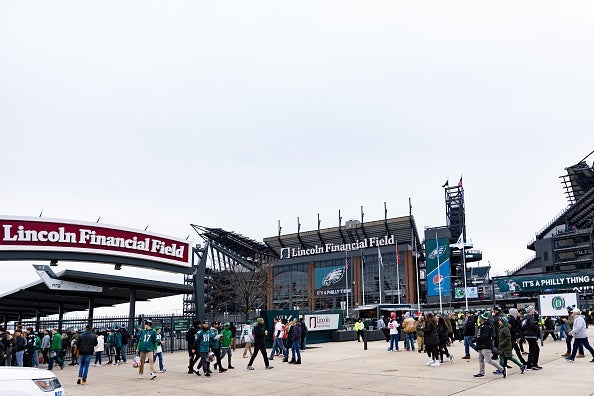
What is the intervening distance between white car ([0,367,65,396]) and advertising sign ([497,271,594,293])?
219ft

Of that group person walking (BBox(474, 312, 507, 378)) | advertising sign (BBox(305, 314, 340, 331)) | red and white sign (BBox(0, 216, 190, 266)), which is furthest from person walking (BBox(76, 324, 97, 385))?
advertising sign (BBox(305, 314, 340, 331))

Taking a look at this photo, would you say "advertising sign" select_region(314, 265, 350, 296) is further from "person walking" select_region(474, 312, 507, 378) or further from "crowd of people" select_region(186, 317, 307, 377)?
"person walking" select_region(474, 312, 507, 378)

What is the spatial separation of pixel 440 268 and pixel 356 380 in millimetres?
82093

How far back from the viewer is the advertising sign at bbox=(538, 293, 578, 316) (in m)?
25.1

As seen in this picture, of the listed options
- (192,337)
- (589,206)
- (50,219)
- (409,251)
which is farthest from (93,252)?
(589,206)

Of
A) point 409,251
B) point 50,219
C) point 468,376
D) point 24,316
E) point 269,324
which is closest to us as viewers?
point 468,376

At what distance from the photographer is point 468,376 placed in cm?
1416

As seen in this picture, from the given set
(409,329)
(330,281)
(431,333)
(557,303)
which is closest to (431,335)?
(431,333)

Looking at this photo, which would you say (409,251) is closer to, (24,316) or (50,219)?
(24,316)

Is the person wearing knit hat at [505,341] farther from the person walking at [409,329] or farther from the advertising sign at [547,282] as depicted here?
the advertising sign at [547,282]

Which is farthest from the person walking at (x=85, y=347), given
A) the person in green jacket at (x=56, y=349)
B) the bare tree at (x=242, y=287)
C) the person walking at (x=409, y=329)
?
the bare tree at (x=242, y=287)

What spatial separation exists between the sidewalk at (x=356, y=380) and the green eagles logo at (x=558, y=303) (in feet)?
19.8

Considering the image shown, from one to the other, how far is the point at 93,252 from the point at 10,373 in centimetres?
1846

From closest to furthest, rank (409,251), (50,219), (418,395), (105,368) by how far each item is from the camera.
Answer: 1. (418,395)
2. (105,368)
3. (50,219)
4. (409,251)
